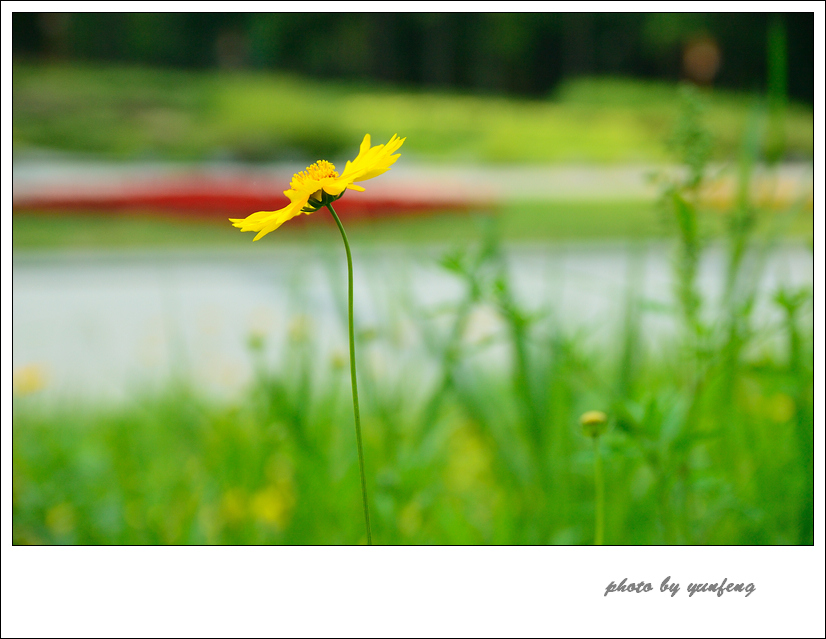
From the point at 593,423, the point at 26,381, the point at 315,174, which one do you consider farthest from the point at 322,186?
the point at 26,381

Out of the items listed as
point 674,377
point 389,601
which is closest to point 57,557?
point 389,601

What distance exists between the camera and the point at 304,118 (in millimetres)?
6387

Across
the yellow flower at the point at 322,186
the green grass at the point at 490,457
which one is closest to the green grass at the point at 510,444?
the green grass at the point at 490,457

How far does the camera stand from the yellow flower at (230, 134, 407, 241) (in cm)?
23

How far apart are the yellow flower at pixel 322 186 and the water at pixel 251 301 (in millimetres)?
213

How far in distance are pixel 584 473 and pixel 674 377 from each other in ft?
0.71

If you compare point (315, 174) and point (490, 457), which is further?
point (490, 457)

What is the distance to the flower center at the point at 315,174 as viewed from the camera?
0.80ft

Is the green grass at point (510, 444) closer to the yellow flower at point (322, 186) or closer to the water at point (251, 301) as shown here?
the water at point (251, 301)

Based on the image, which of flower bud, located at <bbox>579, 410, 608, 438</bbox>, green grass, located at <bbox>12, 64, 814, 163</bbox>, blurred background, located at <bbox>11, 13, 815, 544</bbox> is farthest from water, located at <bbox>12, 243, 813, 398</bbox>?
green grass, located at <bbox>12, 64, 814, 163</bbox>

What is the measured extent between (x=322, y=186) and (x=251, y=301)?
7.88ft

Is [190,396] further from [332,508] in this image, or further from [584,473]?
[584,473]

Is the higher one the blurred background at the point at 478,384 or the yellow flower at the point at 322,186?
the yellow flower at the point at 322,186

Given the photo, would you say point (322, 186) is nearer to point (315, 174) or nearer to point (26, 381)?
point (315, 174)
